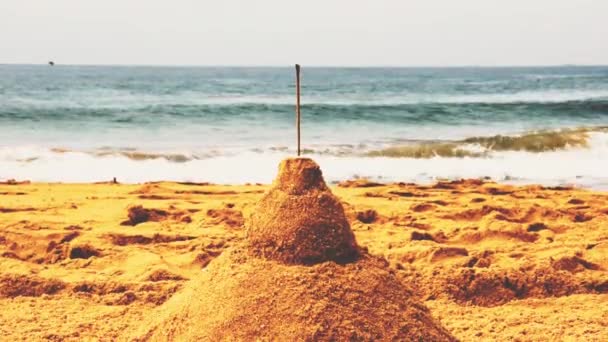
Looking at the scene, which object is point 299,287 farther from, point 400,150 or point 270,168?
point 400,150

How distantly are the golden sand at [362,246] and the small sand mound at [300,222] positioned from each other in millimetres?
108

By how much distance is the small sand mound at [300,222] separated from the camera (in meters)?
2.54

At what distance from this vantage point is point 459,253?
4.83 metres

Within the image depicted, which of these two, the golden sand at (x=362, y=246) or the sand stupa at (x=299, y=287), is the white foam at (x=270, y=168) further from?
the sand stupa at (x=299, y=287)

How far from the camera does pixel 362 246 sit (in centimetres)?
320

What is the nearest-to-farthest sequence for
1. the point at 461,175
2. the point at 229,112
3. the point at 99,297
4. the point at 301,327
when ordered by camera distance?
1. the point at 301,327
2. the point at 99,297
3. the point at 461,175
4. the point at 229,112

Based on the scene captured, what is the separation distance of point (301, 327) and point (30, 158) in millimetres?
9395

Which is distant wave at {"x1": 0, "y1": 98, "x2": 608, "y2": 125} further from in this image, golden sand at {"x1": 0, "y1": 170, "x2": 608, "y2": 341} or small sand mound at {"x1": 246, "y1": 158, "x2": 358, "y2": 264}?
small sand mound at {"x1": 246, "y1": 158, "x2": 358, "y2": 264}

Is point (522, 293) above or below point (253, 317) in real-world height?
below

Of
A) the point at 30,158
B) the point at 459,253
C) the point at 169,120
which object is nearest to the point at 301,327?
the point at 459,253

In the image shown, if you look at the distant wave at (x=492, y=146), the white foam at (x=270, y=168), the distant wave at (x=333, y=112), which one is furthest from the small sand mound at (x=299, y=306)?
the distant wave at (x=333, y=112)

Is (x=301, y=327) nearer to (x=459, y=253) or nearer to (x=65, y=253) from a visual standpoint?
(x=459, y=253)

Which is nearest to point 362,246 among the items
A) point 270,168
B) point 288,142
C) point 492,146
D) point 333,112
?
point 270,168

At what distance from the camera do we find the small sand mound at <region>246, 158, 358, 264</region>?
2545mm
